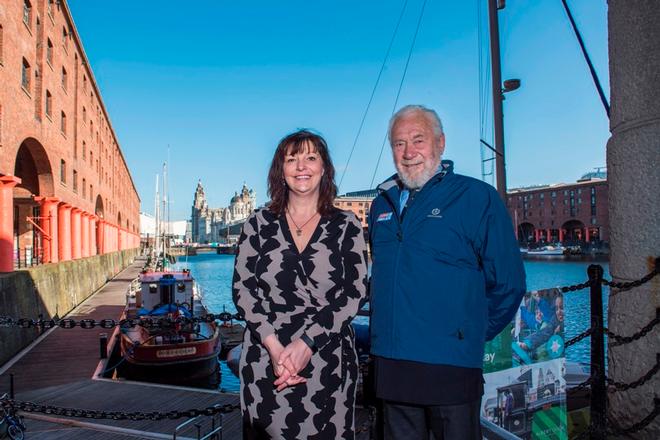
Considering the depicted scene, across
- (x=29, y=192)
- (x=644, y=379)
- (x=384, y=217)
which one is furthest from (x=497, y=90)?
(x=29, y=192)

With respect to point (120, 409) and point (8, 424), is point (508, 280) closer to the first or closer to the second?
point (8, 424)

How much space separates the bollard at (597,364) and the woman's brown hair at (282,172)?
2.25 meters

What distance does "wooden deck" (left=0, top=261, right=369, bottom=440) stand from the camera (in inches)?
233

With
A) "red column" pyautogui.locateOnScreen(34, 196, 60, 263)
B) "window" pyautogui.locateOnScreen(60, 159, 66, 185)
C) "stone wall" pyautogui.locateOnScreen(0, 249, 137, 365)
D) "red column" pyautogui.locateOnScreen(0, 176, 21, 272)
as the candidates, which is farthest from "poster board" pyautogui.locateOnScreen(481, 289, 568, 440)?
"window" pyautogui.locateOnScreen(60, 159, 66, 185)

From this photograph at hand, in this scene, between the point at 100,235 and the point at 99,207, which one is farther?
the point at 99,207

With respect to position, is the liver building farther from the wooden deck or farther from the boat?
the wooden deck

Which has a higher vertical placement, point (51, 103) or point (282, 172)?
point (51, 103)

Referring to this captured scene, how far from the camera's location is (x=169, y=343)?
14484mm

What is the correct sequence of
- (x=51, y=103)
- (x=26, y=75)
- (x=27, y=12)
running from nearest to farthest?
1. (x=26, y=75)
2. (x=27, y=12)
3. (x=51, y=103)

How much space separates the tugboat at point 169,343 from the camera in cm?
1409

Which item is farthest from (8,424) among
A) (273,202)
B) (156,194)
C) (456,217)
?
(156,194)

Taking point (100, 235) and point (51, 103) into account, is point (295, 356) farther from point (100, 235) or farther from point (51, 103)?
point (100, 235)

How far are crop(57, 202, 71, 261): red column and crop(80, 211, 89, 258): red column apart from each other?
4233 mm

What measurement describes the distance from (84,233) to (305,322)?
29.4 meters
